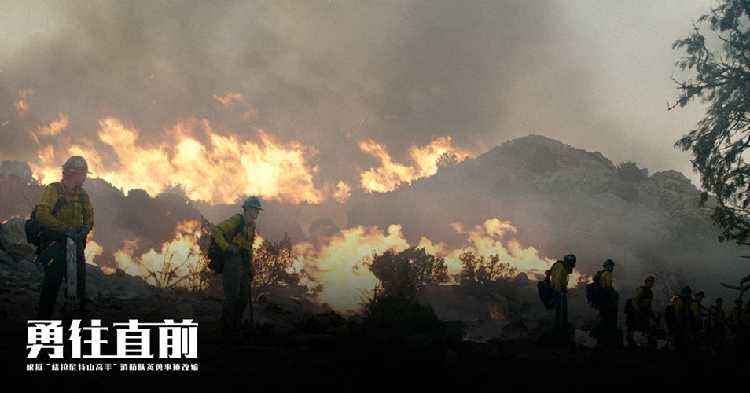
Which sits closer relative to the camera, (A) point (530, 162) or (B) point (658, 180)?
(B) point (658, 180)

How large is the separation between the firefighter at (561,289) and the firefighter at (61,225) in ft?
34.5

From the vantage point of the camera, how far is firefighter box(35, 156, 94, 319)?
7266 mm

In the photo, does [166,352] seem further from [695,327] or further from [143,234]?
[143,234]

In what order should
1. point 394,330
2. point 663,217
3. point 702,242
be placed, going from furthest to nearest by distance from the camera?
point 663,217 → point 702,242 → point 394,330

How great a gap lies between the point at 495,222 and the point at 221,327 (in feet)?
254

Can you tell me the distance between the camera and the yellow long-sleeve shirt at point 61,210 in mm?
7273

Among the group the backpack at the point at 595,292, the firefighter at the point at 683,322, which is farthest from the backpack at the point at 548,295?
the firefighter at the point at 683,322

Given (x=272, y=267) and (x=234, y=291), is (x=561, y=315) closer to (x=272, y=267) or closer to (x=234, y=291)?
(x=234, y=291)

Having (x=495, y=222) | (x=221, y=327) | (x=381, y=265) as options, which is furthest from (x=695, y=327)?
(x=495, y=222)

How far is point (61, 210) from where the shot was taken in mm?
7539

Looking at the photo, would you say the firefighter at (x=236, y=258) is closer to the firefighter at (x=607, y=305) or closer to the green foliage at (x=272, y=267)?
the firefighter at (x=607, y=305)

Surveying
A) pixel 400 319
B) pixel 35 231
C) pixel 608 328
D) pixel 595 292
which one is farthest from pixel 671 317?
pixel 35 231

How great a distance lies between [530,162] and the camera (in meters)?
98.5

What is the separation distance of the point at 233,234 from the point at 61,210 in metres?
2.66
